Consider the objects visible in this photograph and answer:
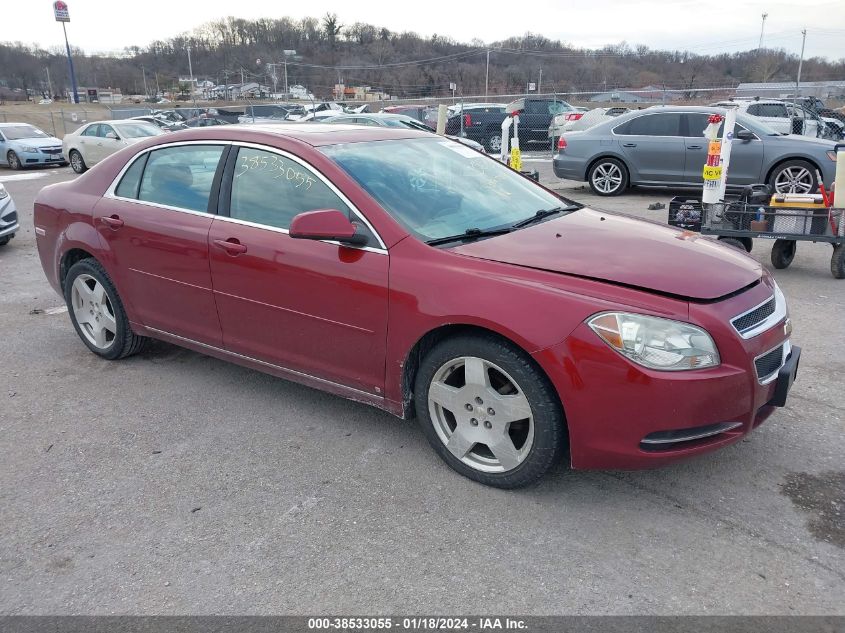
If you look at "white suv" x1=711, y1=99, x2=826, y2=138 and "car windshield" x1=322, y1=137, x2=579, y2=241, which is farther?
"white suv" x1=711, y1=99, x2=826, y2=138

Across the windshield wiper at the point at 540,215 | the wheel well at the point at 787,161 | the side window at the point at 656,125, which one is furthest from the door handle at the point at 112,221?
the wheel well at the point at 787,161

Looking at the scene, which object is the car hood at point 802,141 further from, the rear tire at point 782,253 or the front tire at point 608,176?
the rear tire at point 782,253

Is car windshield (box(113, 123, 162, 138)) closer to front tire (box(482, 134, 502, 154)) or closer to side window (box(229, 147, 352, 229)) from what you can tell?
front tire (box(482, 134, 502, 154))

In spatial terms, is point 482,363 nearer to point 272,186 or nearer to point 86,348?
point 272,186

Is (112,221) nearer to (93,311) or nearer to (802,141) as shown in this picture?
(93,311)

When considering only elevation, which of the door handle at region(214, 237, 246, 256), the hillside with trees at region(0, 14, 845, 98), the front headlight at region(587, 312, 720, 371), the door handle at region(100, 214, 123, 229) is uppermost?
the hillside with trees at region(0, 14, 845, 98)

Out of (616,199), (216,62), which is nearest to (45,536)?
(616,199)

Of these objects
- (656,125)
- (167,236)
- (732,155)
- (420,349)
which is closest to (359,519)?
(420,349)

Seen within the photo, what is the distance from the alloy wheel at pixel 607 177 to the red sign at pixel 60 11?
226ft

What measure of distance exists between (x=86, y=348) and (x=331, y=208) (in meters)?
2.85

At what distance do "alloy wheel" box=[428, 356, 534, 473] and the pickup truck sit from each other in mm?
19098

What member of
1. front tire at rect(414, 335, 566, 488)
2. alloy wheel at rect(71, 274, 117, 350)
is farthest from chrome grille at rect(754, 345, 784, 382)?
alloy wheel at rect(71, 274, 117, 350)

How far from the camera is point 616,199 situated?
1215 cm

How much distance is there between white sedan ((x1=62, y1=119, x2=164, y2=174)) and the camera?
715 inches
